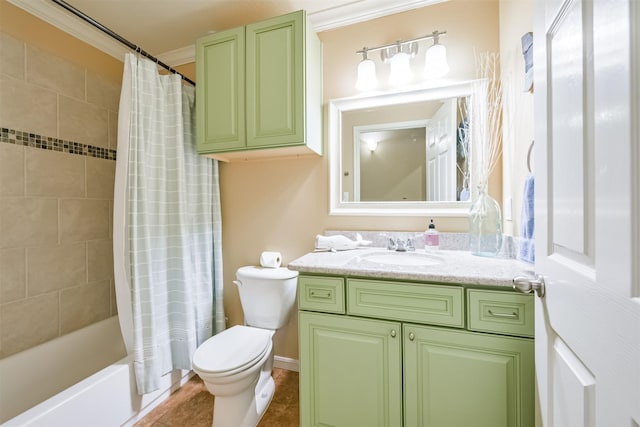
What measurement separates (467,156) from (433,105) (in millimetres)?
366

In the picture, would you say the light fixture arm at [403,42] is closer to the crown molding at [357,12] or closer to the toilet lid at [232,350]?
the crown molding at [357,12]

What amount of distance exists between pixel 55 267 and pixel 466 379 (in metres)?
2.27

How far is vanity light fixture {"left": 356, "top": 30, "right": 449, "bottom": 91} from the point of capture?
1464 millimetres

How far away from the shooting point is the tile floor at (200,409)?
4.70ft

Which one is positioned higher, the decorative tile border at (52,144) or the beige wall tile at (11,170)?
the decorative tile border at (52,144)

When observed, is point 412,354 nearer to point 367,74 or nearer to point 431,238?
point 431,238

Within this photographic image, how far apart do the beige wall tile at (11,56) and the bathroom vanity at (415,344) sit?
1875mm

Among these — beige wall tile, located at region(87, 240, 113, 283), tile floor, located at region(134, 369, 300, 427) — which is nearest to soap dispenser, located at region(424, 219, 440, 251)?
tile floor, located at region(134, 369, 300, 427)

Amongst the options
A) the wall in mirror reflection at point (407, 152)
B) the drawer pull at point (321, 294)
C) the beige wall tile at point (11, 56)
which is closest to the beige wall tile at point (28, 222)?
the beige wall tile at point (11, 56)

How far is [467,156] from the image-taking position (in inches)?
58.7

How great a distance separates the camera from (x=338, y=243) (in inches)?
62.1

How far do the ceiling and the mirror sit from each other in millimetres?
526

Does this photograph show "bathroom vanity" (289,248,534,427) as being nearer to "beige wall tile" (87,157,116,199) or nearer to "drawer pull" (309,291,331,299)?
"drawer pull" (309,291,331,299)

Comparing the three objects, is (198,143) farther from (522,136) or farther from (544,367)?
(544,367)
